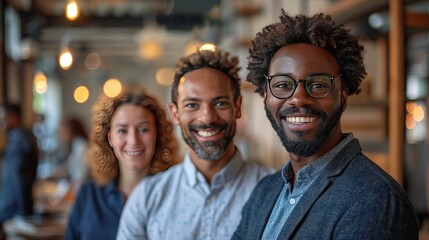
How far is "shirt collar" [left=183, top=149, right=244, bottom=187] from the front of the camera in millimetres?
1786

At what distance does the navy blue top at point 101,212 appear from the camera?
178 cm

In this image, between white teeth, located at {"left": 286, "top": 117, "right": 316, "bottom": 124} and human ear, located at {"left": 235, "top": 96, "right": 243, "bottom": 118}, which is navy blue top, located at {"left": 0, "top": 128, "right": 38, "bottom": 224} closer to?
human ear, located at {"left": 235, "top": 96, "right": 243, "bottom": 118}

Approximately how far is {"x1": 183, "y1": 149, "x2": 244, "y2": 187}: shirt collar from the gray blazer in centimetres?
52

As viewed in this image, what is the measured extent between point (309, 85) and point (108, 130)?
62 centimetres

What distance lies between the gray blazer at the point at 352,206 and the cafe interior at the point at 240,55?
2.48ft

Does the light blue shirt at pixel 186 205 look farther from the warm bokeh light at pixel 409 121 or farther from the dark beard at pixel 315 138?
the warm bokeh light at pixel 409 121

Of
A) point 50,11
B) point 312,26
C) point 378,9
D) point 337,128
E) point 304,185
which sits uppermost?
point 50,11

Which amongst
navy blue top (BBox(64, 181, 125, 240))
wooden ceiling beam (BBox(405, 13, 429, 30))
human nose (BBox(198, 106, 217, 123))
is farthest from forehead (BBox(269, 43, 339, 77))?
wooden ceiling beam (BBox(405, 13, 429, 30))

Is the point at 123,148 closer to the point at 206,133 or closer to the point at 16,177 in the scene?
the point at 206,133

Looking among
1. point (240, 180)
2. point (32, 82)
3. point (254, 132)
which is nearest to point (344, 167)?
point (240, 180)

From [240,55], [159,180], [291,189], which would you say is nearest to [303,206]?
[291,189]

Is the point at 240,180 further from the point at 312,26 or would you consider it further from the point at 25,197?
the point at 25,197

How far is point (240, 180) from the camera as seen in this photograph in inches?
73.0

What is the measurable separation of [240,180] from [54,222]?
252cm
